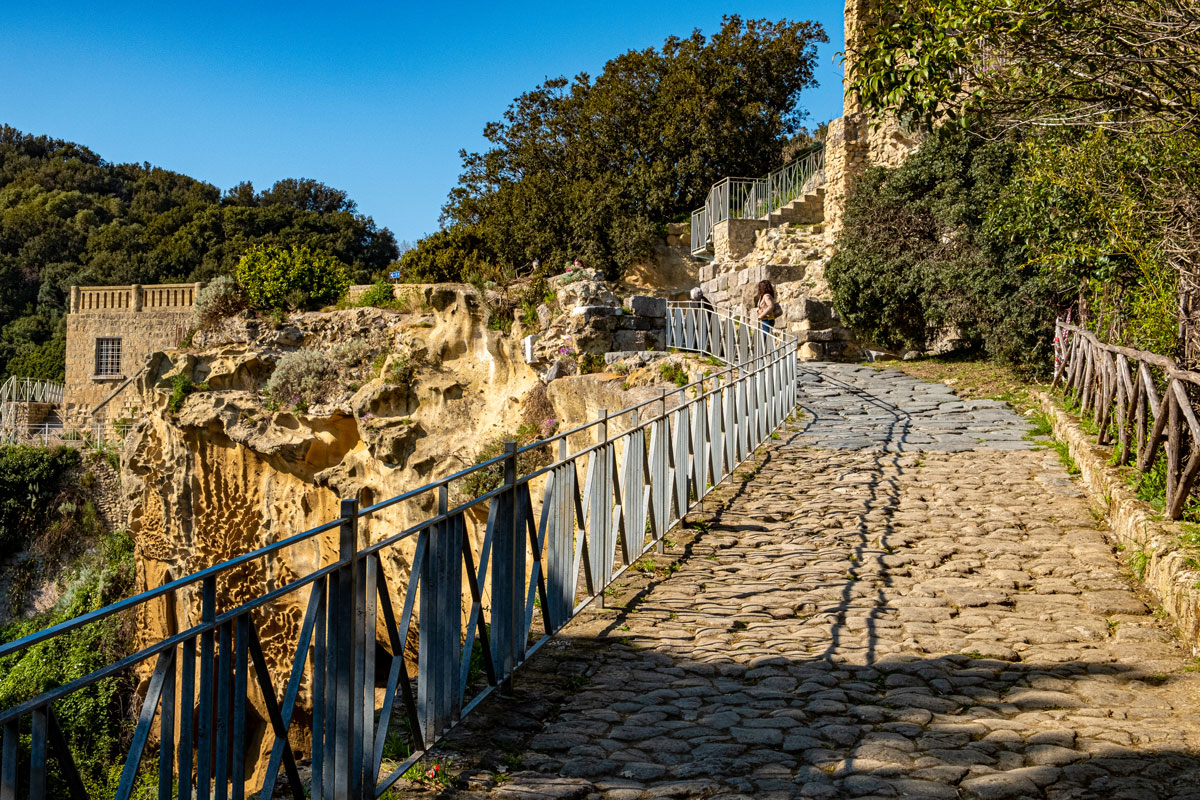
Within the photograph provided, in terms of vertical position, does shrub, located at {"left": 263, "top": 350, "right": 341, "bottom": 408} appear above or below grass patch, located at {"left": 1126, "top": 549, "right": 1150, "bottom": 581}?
above

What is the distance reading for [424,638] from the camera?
3.72 metres

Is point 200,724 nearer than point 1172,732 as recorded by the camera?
Yes

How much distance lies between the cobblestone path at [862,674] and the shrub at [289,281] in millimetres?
15772

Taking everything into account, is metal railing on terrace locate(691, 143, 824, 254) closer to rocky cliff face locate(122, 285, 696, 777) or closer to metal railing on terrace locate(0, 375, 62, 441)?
rocky cliff face locate(122, 285, 696, 777)

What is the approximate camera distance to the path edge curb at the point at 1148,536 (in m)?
5.28

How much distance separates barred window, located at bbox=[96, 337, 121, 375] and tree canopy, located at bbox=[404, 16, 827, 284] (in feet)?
67.9

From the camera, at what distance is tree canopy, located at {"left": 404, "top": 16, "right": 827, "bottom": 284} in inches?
1164

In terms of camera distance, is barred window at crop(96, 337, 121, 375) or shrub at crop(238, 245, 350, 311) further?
barred window at crop(96, 337, 121, 375)

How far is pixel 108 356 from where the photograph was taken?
144ft

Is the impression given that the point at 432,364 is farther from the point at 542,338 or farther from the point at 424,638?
the point at 424,638

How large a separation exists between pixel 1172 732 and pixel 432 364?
15.1m

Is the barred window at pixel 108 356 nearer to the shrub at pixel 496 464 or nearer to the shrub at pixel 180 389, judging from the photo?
the shrub at pixel 180 389

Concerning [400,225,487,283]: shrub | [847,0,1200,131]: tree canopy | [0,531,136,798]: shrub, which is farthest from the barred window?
[847,0,1200,131]: tree canopy

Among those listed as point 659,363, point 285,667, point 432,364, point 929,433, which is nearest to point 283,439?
point 432,364
